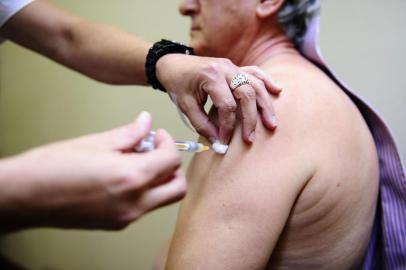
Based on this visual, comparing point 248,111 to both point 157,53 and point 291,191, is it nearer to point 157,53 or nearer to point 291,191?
point 291,191

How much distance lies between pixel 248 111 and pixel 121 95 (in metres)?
1.16

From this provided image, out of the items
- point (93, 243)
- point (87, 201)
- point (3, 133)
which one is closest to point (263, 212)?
point (87, 201)

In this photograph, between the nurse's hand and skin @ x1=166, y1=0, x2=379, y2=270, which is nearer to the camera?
the nurse's hand

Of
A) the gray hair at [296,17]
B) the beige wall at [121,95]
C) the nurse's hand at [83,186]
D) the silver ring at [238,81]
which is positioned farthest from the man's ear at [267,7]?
the nurse's hand at [83,186]

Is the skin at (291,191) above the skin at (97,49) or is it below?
below

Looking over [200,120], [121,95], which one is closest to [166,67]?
[200,120]

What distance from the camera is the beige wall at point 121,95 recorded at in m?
1.26

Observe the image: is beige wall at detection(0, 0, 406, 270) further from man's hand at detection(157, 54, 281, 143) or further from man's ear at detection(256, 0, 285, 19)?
man's hand at detection(157, 54, 281, 143)

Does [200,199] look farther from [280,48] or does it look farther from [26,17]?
[26,17]

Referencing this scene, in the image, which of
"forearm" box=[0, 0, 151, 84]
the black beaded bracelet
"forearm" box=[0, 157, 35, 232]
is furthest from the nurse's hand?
"forearm" box=[0, 0, 151, 84]

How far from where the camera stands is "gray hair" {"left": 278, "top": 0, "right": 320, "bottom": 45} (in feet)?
3.21

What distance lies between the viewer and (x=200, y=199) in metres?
0.75

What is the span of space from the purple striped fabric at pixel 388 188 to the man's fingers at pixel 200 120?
1.10ft

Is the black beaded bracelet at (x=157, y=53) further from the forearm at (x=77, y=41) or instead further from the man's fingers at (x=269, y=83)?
the man's fingers at (x=269, y=83)
